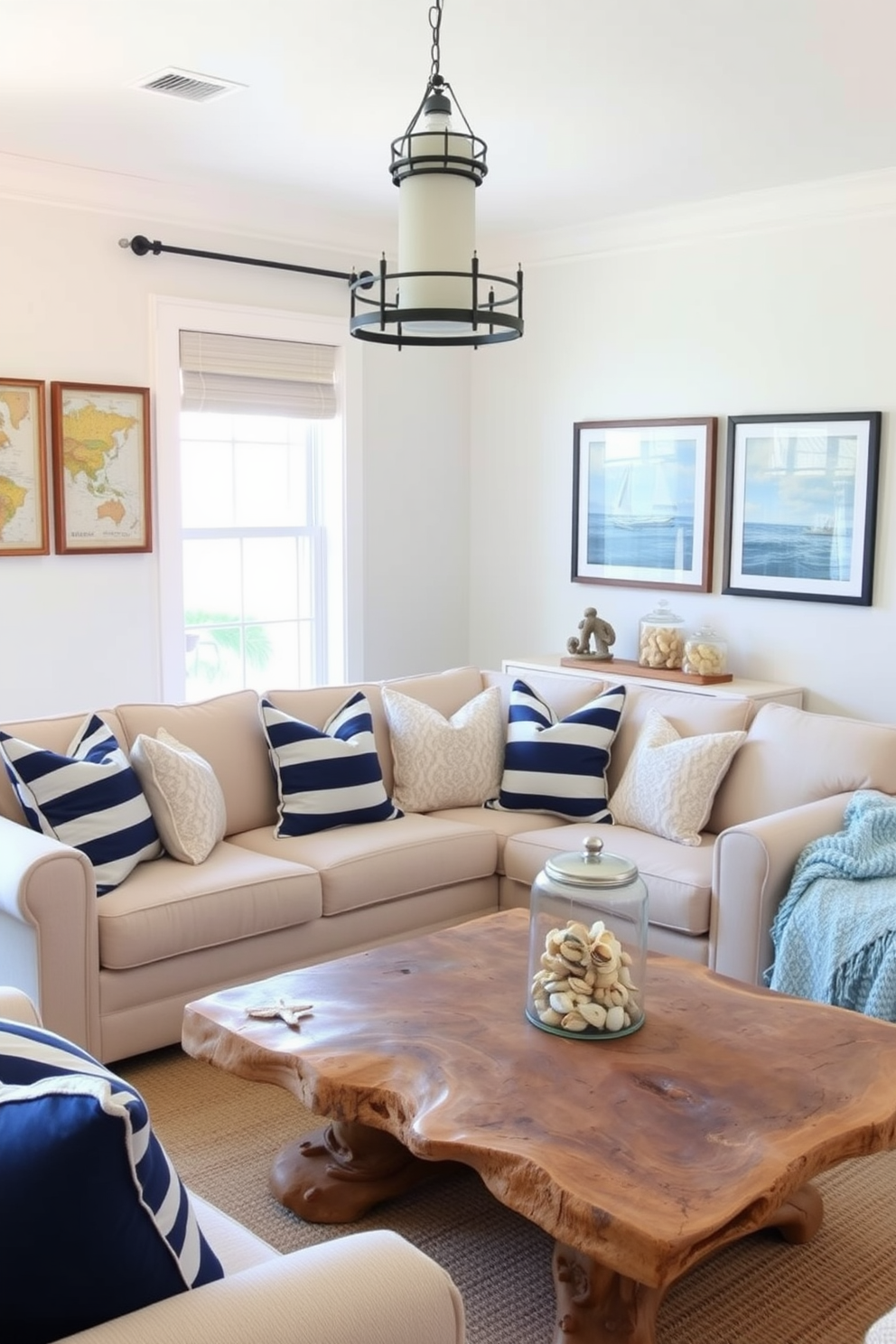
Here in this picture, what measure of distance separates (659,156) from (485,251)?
1620 millimetres

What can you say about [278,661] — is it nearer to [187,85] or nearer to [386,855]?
[386,855]

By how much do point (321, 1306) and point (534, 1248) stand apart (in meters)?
1.31

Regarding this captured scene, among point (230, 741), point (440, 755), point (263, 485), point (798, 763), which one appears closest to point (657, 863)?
point (798, 763)

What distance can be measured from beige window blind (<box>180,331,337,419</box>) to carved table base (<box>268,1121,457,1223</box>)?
321 cm

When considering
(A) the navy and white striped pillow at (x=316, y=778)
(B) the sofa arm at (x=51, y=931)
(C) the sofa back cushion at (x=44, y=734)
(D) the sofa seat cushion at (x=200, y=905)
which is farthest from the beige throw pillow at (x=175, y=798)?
(B) the sofa arm at (x=51, y=931)

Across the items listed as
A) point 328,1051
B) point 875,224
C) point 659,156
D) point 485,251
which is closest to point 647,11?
point 659,156

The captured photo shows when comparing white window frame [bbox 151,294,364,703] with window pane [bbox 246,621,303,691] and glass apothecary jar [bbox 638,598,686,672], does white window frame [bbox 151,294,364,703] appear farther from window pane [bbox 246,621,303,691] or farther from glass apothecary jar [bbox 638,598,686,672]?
glass apothecary jar [bbox 638,598,686,672]

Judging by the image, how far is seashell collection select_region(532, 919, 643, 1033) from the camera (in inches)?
94.5

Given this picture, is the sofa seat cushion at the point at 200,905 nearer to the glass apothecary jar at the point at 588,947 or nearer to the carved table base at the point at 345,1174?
the carved table base at the point at 345,1174

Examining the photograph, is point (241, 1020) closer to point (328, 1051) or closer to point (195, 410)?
point (328, 1051)

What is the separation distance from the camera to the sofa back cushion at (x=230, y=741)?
12.3ft

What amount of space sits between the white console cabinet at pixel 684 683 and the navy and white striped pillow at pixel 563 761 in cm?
47

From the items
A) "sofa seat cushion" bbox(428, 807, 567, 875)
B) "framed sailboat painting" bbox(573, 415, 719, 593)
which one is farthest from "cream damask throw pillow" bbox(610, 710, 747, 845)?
"framed sailboat painting" bbox(573, 415, 719, 593)

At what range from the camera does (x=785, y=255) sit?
476 cm
